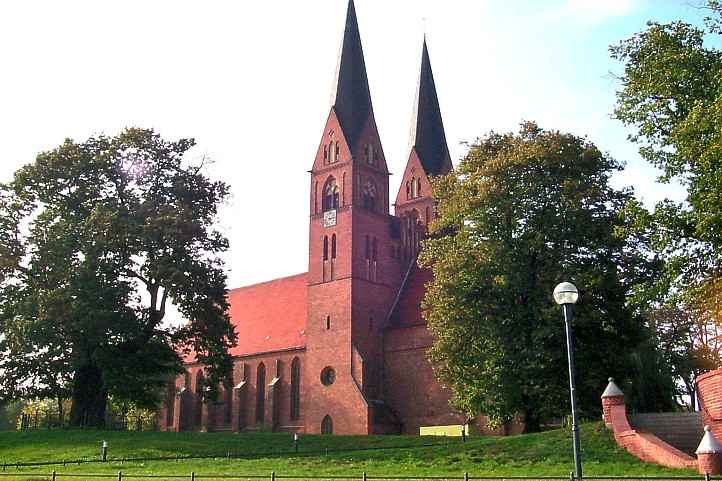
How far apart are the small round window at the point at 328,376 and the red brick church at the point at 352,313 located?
66 mm

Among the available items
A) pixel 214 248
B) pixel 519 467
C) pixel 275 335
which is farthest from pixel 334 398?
pixel 519 467

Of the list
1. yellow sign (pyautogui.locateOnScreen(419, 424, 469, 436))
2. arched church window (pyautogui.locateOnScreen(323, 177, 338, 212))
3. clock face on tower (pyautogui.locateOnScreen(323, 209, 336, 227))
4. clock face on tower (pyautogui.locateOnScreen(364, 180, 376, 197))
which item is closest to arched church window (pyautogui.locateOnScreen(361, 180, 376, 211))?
clock face on tower (pyautogui.locateOnScreen(364, 180, 376, 197))

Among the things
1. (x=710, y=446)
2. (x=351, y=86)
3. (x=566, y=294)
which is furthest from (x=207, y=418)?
(x=566, y=294)

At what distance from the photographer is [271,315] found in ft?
200

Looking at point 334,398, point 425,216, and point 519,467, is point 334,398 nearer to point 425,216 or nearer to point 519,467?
point 425,216

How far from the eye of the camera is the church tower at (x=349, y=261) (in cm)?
4888

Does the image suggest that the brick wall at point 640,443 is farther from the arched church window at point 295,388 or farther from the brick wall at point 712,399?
the arched church window at point 295,388

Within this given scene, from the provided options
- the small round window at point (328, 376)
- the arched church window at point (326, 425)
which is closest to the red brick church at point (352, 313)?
the small round window at point (328, 376)

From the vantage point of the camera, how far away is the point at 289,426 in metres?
53.1

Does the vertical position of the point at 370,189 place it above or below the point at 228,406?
above

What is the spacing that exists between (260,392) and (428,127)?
22655mm

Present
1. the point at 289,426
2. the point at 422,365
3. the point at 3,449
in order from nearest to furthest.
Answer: the point at 3,449 → the point at 422,365 → the point at 289,426

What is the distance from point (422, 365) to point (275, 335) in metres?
13.7

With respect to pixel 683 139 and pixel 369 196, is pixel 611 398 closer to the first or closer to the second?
pixel 683 139
